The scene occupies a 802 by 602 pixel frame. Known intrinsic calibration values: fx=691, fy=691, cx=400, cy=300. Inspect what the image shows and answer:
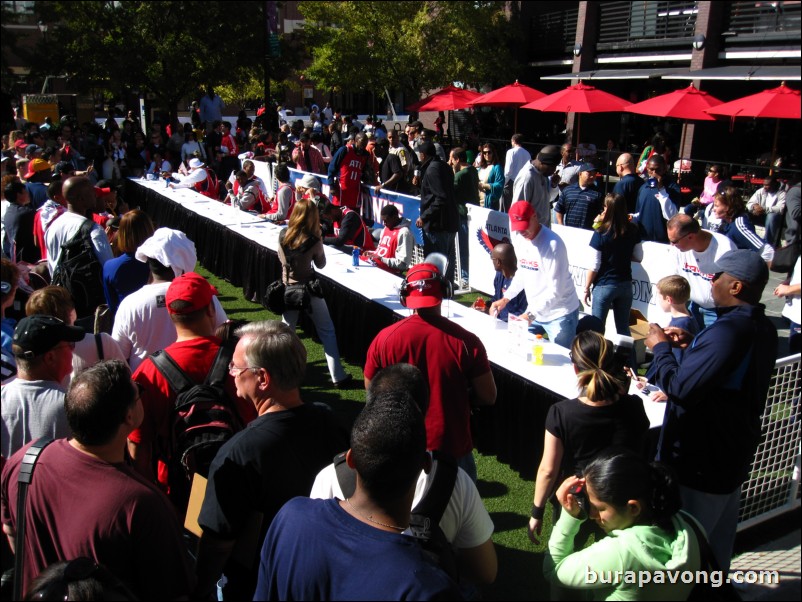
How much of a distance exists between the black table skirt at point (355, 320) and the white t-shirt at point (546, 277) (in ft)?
2.47

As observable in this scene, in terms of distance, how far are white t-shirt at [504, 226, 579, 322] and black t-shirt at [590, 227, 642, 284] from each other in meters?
0.74

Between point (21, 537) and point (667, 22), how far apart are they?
1700 cm

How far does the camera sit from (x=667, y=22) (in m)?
15.8

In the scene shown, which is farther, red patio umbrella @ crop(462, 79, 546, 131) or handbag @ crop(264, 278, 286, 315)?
red patio umbrella @ crop(462, 79, 546, 131)

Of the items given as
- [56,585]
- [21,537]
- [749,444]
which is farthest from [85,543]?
[749,444]

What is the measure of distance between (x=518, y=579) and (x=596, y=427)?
118cm

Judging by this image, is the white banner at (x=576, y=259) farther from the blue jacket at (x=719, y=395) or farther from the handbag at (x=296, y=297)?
the blue jacket at (x=719, y=395)

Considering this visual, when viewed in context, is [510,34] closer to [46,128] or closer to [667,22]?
[667,22]

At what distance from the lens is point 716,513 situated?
315 cm

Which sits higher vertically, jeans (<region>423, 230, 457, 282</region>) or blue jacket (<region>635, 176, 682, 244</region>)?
blue jacket (<region>635, 176, 682, 244</region>)

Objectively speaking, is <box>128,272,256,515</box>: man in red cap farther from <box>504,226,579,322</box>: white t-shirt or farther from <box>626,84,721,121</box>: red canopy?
<box>626,84,721,121</box>: red canopy

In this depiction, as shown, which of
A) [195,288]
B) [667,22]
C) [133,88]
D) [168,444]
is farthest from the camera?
[667,22]

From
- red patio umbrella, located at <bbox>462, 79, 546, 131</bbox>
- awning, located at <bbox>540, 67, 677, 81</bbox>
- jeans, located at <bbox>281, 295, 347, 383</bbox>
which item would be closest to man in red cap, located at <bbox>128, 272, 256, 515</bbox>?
jeans, located at <bbox>281, 295, 347, 383</bbox>

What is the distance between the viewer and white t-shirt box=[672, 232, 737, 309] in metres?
5.72
